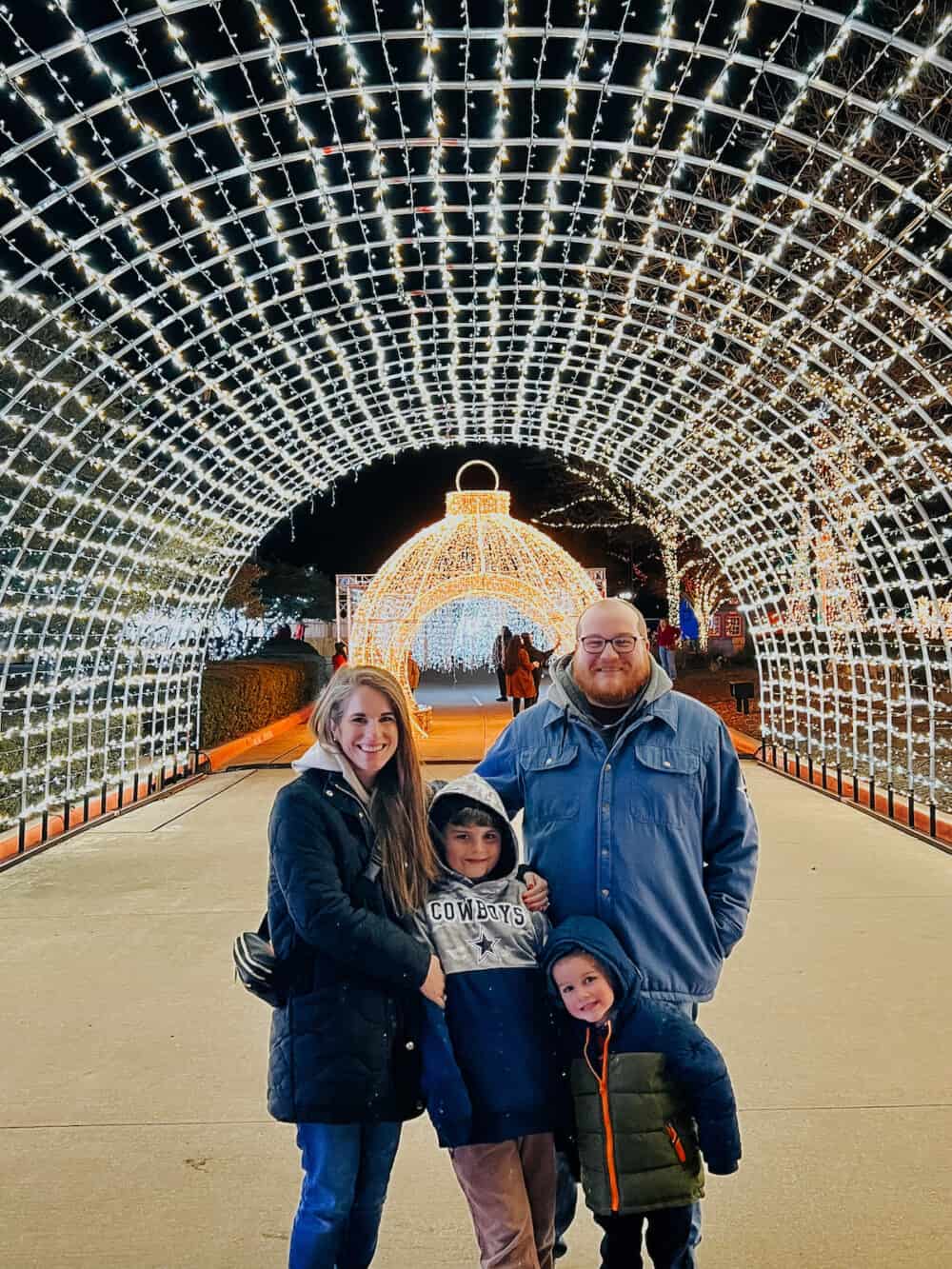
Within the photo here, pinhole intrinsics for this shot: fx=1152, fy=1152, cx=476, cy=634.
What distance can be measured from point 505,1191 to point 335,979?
58cm

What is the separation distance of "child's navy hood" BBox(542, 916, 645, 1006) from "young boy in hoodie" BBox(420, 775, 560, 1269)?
82 mm

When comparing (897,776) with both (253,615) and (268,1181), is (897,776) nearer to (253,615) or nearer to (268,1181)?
(268,1181)

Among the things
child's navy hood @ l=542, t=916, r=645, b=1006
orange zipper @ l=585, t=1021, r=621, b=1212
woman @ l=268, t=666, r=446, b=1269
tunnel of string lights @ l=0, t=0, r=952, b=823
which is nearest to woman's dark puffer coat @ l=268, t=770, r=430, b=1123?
woman @ l=268, t=666, r=446, b=1269

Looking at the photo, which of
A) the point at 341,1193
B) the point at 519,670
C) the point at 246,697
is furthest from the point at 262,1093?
the point at 246,697

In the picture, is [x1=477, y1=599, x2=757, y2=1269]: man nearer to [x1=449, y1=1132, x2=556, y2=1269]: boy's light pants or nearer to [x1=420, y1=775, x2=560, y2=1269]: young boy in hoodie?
[x1=420, y1=775, x2=560, y2=1269]: young boy in hoodie

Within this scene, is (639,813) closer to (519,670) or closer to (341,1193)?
(341,1193)

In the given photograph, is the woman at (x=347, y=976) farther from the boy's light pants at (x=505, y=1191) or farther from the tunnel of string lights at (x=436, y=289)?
the tunnel of string lights at (x=436, y=289)

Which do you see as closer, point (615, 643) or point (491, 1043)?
point (491, 1043)

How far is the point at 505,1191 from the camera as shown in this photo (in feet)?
8.08

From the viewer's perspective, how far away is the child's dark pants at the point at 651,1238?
2.46 meters

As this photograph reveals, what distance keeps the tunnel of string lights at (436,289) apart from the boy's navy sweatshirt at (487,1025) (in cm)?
437

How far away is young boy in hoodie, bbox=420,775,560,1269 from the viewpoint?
2418 mm

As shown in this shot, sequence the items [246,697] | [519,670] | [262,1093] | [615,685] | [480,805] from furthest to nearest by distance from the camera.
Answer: [246,697] → [519,670] → [262,1093] → [615,685] → [480,805]

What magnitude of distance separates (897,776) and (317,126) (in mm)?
9801
